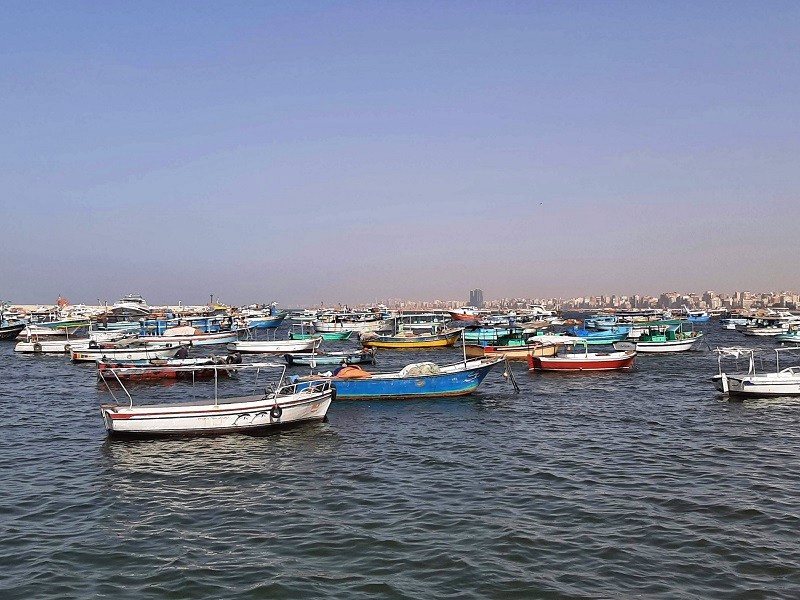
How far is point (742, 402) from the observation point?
31.2 meters

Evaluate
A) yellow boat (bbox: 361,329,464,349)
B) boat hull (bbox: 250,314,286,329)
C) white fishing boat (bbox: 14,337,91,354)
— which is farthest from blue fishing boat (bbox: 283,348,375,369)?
boat hull (bbox: 250,314,286,329)

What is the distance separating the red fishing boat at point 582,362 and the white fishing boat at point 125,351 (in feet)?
92.5

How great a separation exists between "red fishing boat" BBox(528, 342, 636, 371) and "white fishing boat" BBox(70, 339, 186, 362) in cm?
2820

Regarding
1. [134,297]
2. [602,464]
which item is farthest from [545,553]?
[134,297]

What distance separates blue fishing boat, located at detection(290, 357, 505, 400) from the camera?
32.5 metres

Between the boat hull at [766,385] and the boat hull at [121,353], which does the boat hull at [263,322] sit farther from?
the boat hull at [766,385]

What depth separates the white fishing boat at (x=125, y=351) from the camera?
50966mm

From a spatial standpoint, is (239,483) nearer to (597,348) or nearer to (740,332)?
(597,348)

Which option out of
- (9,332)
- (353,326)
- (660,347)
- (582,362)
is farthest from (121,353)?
(660,347)

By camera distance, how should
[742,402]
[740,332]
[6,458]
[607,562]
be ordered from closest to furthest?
[607,562] < [6,458] < [742,402] < [740,332]

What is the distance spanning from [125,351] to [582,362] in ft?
121

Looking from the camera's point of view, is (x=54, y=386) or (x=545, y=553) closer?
(x=545, y=553)

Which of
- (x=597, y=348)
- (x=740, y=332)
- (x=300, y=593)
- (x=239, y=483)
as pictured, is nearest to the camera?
(x=300, y=593)

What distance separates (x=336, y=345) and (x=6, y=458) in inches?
2406
